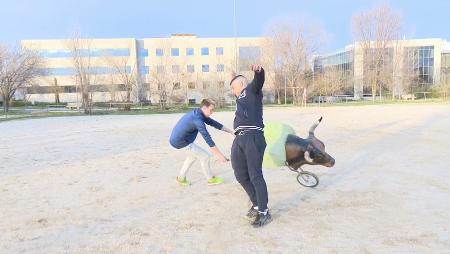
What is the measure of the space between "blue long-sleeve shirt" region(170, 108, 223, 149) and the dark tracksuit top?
1063 mm

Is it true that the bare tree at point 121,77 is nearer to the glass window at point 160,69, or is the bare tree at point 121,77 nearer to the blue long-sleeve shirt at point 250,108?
the glass window at point 160,69

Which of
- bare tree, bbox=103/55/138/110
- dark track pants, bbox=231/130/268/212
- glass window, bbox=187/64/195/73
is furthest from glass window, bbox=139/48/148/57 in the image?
dark track pants, bbox=231/130/268/212

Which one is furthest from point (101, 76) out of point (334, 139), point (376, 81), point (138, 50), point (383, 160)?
point (383, 160)

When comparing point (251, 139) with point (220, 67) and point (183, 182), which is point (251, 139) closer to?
point (183, 182)

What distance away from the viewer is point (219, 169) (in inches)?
304

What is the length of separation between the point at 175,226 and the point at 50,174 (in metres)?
4.23

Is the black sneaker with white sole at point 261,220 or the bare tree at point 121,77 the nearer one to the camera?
the black sneaker with white sole at point 261,220

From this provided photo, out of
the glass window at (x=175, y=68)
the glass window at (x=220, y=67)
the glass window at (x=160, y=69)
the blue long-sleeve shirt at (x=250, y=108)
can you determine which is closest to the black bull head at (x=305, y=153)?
the blue long-sleeve shirt at (x=250, y=108)

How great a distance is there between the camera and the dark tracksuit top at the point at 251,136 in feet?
14.0

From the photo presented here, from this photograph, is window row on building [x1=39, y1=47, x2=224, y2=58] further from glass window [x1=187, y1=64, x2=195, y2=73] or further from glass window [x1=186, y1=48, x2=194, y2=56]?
glass window [x1=187, y1=64, x2=195, y2=73]

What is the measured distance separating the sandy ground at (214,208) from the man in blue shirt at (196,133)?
0.95 feet

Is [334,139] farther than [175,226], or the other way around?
[334,139]

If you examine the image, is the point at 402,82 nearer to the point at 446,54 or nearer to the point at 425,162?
the point at 446,54

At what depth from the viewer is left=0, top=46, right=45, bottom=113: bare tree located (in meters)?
42.2
